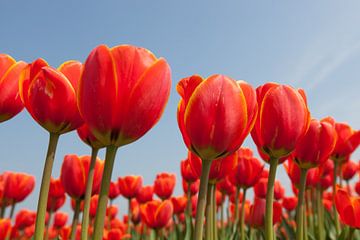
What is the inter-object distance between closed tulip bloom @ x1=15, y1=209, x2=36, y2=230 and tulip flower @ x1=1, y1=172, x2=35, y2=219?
4.36 feet

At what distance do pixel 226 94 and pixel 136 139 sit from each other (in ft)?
1.08

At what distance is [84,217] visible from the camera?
1.47 m

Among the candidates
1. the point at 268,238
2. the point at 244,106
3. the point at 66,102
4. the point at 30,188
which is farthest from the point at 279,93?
the point at 30,188

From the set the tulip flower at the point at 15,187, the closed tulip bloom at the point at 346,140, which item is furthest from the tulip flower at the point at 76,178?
the closed tulip bloom at the point at 346,140

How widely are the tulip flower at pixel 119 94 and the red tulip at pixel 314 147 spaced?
42.0 inches

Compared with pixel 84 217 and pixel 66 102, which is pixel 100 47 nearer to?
pixel 66 102

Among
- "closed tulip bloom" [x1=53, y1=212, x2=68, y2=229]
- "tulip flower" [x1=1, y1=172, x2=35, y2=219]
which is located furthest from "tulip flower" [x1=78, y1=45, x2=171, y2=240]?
"closed tulip bloom" [x1=53, y1=212, x2=68, y2=229]

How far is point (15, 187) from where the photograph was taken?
3.82 meters

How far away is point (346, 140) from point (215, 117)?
8.01 ft

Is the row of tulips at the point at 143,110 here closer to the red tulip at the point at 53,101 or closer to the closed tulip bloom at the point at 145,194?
the red tulip at the point at 53,101

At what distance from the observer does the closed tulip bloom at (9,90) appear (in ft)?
5.07

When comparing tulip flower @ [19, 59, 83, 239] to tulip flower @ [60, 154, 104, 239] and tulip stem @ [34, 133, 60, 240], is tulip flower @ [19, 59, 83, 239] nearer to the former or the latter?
tulip stem @ [34, 133, 60, 240]

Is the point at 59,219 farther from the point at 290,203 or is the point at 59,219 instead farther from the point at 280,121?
the point at 280,121

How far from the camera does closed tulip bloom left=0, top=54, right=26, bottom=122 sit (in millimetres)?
1545
